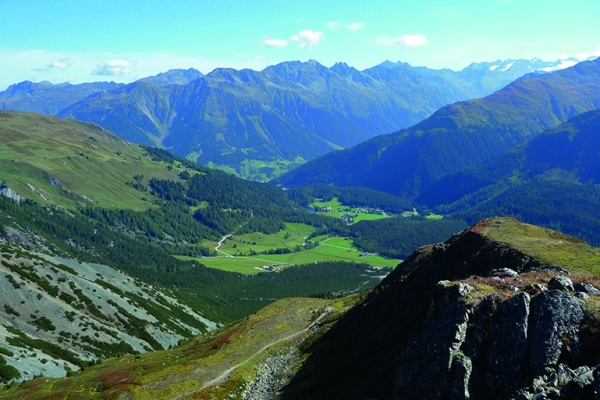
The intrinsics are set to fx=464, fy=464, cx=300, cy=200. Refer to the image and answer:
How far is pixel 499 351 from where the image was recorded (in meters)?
39.6

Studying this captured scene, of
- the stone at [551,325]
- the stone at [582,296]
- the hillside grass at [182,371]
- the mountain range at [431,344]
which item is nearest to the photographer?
the stone at [551,325]

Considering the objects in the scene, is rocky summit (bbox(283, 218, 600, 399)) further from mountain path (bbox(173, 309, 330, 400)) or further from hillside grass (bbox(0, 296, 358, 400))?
hillside grass (bbox(0, 296, 358, 400))

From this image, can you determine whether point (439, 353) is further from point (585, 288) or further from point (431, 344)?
point (585, 288)

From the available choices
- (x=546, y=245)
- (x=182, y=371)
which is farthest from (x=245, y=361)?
(x=546, y=245)

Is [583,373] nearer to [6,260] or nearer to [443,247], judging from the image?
[443,247]

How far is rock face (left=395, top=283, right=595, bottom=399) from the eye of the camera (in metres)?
35.9

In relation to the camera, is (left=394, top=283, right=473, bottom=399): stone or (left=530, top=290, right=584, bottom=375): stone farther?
(left=394, top=283, right=473, bottom=399): stone

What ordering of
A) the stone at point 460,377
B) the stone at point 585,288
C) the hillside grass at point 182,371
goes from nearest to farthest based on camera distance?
the stone at point 460,377 < the stone at point 585,288 < the hillside grass at point 182,371

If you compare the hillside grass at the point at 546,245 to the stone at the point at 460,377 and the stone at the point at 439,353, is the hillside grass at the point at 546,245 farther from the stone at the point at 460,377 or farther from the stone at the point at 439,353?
the stone at the point at 460,377

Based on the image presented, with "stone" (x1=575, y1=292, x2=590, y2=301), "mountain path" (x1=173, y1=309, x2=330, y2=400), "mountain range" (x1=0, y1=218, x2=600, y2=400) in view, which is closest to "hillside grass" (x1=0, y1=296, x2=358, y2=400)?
"mountain range" (x1=0, y1=218, x2=600, y2=400)

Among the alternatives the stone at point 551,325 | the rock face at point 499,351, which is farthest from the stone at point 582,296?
the rock face at point 499,351

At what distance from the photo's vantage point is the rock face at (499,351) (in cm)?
3591

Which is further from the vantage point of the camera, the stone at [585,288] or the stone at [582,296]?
the stone at [585,288]

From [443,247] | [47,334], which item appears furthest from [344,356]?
[47,334]
